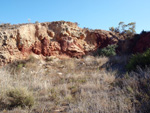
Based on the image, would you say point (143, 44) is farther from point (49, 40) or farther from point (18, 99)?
point (18, 99)

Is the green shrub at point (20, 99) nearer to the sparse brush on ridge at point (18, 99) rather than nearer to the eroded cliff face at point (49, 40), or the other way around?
the sparse brush on ridge at point (18, 99)

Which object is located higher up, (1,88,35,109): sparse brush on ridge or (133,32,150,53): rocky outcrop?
(133,32,150,53): rocky outcrop

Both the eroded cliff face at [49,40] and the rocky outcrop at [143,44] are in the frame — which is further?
the rocky outcrop at [143,44]

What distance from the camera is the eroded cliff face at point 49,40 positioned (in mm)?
9539

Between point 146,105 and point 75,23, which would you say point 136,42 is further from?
point 146,105

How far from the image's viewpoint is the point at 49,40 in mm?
11648

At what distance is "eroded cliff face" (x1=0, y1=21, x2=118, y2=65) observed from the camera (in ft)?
31.3

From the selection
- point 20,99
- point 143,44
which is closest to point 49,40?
point 20,99

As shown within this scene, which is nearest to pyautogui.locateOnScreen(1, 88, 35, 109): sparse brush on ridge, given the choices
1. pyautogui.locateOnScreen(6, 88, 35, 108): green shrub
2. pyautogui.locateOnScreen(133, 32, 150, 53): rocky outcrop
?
pyautogui.locateOnScreen(6, 88, 35, 108): green shrub

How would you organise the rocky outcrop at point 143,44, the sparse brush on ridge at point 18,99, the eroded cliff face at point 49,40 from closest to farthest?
the sparse brush on ridge at point 18,99 → the eroded cliff face at point 49,40 → the rocky outcrop at point 143,44

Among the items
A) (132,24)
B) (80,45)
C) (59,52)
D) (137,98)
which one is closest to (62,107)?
(137,98)

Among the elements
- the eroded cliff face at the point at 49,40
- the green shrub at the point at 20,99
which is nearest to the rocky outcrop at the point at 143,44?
the eroded cliff face at the point at 49,40

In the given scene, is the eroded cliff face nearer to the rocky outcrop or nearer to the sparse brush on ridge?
the rocky outcrop

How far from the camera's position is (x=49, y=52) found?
11320mm
